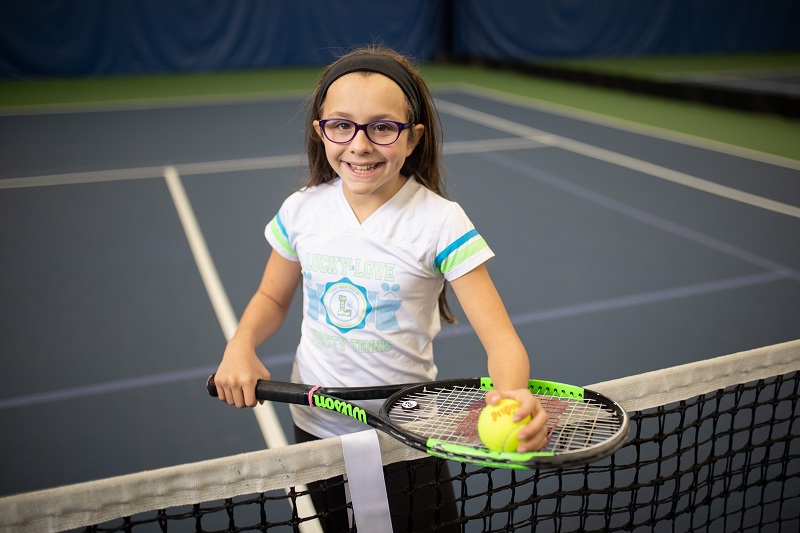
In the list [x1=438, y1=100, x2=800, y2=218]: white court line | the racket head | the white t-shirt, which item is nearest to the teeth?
the white t-shirt

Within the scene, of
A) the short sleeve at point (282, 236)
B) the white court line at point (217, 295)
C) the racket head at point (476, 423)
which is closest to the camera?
the racket head at point (476, 423)

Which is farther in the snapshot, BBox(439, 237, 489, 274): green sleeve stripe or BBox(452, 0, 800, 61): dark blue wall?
BBox(452, 0, 800, 61): dark blue wall

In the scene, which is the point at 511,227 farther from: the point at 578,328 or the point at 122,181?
the point at 122,181

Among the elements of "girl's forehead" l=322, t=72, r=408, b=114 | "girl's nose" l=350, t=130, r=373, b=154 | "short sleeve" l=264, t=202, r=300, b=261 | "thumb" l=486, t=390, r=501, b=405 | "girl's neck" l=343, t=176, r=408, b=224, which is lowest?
"thumb" l=486, t=390, r=501, b=405

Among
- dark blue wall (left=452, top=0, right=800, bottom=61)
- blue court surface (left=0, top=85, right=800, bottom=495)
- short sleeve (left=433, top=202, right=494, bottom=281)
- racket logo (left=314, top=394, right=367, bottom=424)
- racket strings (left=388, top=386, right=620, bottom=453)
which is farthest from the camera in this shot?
dark blue wall (left=452, top=0, right=800, bottom=61)

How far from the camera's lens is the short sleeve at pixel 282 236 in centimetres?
174

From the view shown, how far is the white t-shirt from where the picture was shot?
1.60m

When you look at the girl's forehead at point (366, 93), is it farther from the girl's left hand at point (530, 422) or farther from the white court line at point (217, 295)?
the white court line at point (217, 295)

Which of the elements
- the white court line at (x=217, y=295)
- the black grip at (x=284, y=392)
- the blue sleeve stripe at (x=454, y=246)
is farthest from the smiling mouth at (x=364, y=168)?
the white court line at (x=217, y=295)

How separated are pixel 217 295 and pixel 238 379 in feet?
8.16

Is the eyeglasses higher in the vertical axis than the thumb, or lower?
higher

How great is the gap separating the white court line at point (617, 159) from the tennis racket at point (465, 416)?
13.9 feet

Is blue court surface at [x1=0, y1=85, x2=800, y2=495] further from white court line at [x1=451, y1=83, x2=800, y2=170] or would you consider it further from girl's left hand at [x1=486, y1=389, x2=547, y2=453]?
girl's left hand at [x1=486, y1=389, x2=547, y2=453]

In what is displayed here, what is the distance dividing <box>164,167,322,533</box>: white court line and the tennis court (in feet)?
0.08
